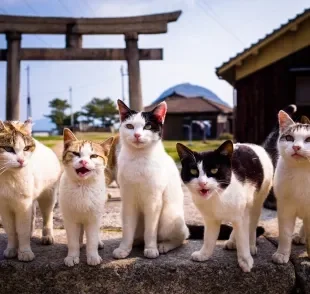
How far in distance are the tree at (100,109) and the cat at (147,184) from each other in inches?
1771

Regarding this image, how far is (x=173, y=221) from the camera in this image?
10.3ft

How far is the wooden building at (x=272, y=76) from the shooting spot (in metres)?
8.14

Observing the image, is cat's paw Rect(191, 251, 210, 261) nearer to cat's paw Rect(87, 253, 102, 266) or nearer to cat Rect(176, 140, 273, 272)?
cat Rect(176, 140, 273, 272)

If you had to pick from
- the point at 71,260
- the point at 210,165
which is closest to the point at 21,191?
the point at 71,260

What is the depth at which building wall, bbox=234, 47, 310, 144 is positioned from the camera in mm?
8383

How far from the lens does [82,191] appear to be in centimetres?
279

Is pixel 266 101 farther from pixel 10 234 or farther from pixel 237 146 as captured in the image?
pixel 10 234

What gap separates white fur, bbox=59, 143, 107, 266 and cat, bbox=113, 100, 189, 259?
19cm

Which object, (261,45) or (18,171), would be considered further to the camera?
(261,45)

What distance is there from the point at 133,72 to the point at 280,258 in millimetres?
5616

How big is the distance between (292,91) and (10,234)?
676 cm

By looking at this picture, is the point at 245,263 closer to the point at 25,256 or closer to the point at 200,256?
the point at 200,256

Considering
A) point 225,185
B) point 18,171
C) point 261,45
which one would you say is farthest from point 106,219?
point 261,45

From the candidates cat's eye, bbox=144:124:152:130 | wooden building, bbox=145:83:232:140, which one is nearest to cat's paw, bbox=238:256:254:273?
cat's eye, bbox=144:124:152:130
